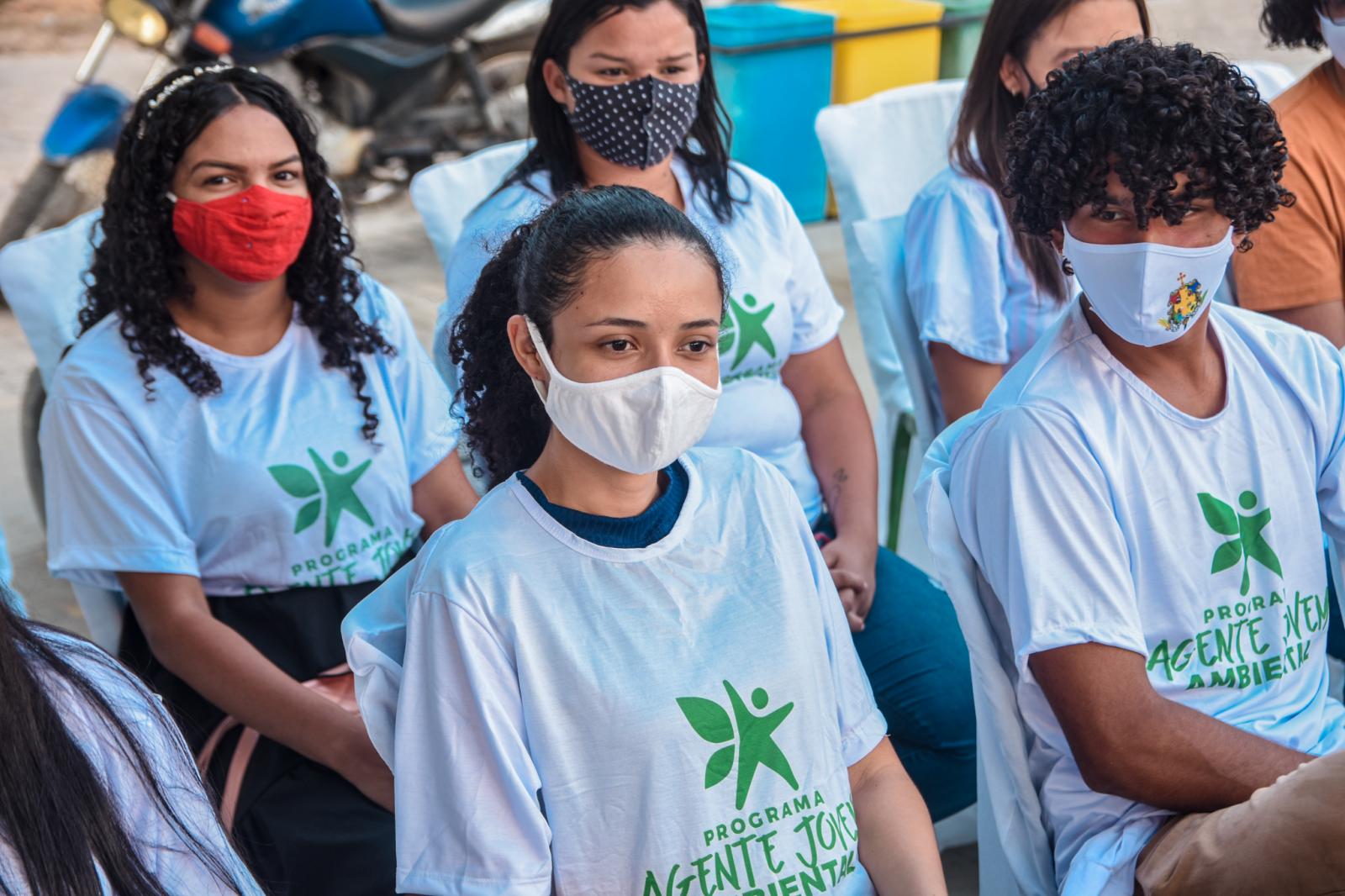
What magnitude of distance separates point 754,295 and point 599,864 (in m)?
1.29

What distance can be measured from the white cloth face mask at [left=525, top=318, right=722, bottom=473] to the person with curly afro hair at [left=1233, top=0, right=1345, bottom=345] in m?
1.38

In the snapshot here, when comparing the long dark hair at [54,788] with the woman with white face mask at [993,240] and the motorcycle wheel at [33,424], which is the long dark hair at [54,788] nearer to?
Answer: the woman with white face mask at [993,240]

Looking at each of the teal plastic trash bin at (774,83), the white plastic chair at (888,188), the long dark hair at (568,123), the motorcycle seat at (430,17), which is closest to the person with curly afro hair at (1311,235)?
the white plastic chair at (888,188)

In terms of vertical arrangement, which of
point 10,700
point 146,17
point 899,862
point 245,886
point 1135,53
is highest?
point 146,17

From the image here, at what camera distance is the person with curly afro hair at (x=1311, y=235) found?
102 inches

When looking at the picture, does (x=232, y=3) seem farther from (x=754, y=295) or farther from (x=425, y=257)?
(x=754, y=295)

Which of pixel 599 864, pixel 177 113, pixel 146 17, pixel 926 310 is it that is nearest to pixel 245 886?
pixel 599 864

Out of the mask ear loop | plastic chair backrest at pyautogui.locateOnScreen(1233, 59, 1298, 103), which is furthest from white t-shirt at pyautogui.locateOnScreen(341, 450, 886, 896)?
plastic chair backrest at pyautogui.locateOnScreen(1233, 59, 1298, 103)

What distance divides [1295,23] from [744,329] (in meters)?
1.26

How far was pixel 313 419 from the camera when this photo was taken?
233cm

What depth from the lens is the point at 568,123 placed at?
2746 mm

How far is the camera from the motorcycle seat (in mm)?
6406

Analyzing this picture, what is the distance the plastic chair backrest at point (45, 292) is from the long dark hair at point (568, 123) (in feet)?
2.70

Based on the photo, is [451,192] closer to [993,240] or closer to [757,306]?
[757,306]
